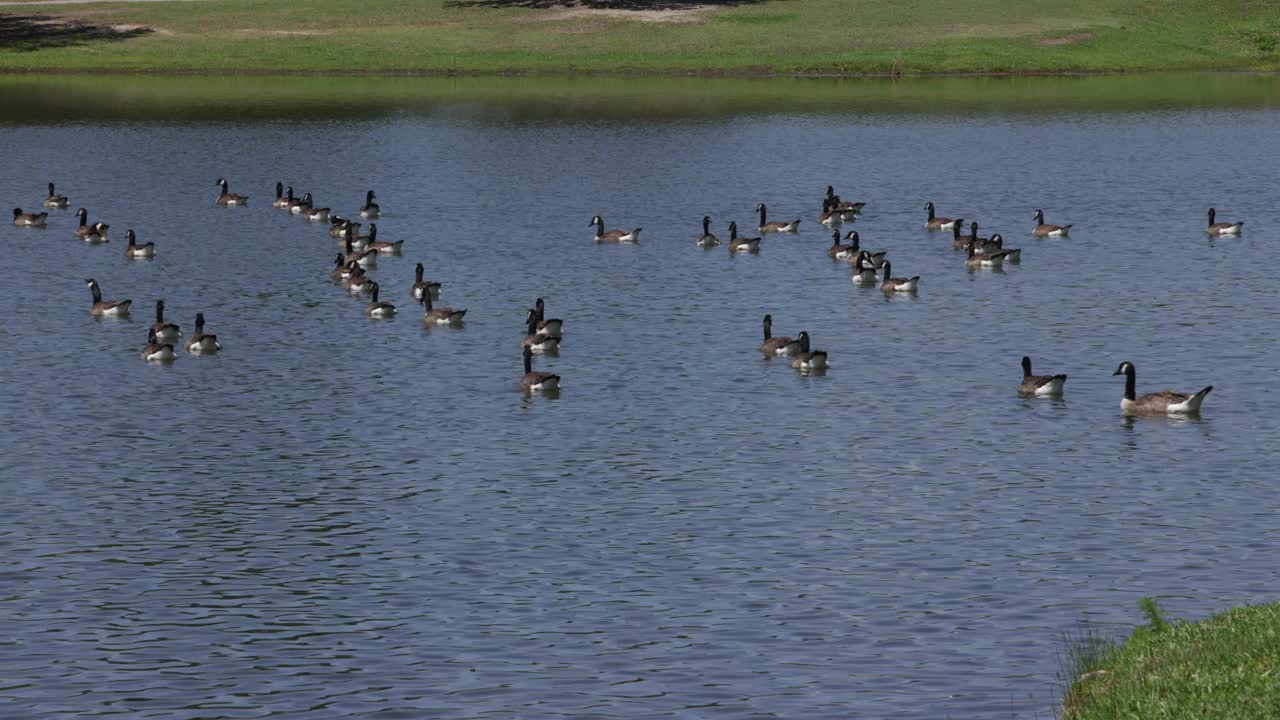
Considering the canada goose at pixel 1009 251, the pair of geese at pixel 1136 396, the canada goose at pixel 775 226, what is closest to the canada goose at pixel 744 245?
the canada goose at pixel 775 226

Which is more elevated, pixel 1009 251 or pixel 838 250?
pixel 1009 251

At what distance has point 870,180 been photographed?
83188mm

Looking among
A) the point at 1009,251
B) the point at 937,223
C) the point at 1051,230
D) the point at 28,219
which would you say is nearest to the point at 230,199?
the point at 28,219

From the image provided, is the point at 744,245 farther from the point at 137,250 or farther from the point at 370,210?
the point at 137,250

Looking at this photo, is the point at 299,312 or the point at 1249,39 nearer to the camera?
the point at 299,312

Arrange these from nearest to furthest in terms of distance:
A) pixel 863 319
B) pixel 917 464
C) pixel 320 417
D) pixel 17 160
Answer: pixel 917 464
pixel 320 417
pixel 863 319
pixel 17 160

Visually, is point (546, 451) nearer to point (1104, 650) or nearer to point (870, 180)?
point (1104, 650)

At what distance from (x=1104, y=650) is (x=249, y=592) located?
12368 millimetres

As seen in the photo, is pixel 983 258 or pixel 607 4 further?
pixel 607 4

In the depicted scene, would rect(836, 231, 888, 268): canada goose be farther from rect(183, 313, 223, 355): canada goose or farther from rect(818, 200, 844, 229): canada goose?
rect(183, 313, 223, 355): canada goose

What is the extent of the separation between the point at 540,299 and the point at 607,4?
105 m

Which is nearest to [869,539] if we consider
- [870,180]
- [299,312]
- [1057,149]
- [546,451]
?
[546,451]

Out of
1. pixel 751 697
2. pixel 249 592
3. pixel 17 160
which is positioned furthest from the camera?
pixel 17 160

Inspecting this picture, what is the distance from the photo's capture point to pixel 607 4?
151750 mm
